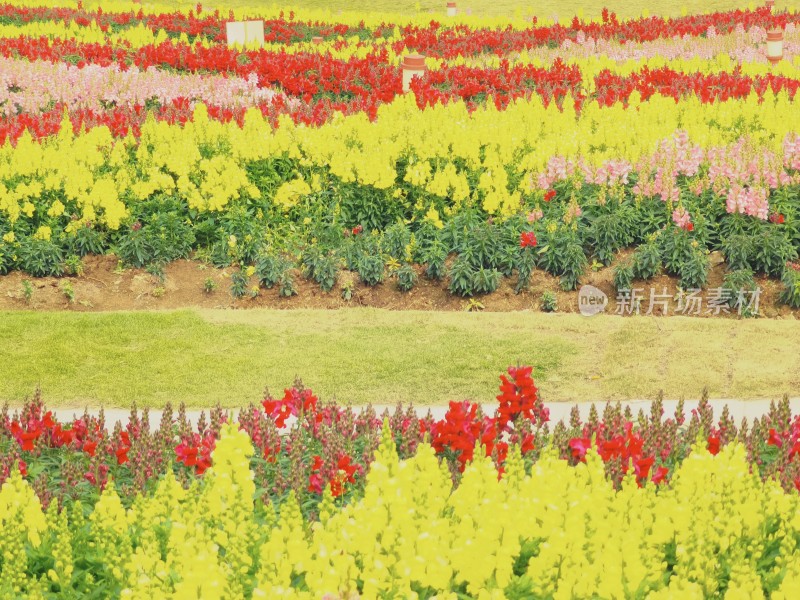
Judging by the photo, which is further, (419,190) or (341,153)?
(341,153)

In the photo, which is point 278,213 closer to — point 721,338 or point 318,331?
point 318,331

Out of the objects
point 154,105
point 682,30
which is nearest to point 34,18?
point 154,105

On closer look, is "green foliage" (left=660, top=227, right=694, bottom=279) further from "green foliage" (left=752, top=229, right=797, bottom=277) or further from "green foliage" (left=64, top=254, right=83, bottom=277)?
"green foliage" (left=64, top=254, right=83, bottom=277)

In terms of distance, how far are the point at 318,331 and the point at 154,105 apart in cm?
818

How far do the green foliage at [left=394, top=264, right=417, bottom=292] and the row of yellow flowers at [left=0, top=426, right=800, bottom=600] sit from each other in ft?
18.2

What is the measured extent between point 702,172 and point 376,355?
13.0 feet

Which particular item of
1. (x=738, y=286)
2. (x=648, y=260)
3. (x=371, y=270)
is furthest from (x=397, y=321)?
(x=738, y=286)

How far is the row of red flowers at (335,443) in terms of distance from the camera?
5.75 m

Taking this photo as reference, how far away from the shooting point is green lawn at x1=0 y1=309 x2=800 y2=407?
8.46 m

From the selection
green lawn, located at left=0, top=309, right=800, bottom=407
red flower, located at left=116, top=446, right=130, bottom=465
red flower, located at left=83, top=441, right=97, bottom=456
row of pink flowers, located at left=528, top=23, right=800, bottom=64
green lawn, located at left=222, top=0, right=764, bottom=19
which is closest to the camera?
red flower, located at left=116, top=446, right=130, bottom=465

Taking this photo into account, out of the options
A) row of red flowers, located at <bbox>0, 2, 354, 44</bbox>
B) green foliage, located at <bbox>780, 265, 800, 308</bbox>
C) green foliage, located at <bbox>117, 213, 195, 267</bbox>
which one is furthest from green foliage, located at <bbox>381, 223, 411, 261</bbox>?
row of red flowers, located at <bbox>0, 2, 354, 44</bbox>

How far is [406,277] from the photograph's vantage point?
10.6m

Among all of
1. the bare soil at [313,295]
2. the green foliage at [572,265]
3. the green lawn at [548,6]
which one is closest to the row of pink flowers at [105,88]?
the bare soil at [313,295]

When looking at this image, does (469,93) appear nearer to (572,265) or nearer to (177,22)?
(572,265)
